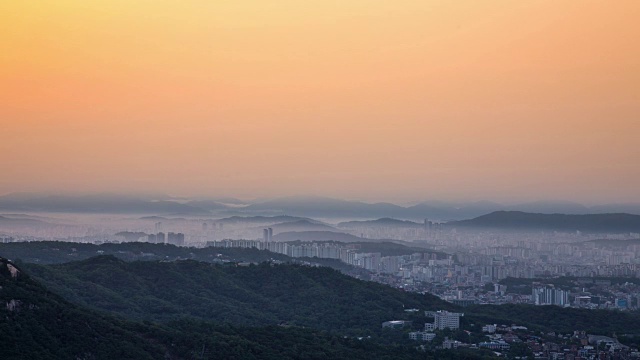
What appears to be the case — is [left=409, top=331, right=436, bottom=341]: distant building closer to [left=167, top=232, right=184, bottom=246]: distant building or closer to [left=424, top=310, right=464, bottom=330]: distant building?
[left=424, top=310, right=464, bottom=330]: distant building

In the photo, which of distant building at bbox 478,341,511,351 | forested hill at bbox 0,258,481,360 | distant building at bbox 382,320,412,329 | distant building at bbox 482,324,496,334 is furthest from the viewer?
distant building at bbox 382,320,412,329

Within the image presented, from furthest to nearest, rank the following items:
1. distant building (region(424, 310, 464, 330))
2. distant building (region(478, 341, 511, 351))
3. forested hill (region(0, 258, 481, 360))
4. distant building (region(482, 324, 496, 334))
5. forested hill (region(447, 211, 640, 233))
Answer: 1. forested hill (region(447, 211, 640, 233))
2. distant building (region(424, 310, 464, 330))
3. distant building (region(482, 324, 496, 334))
4. distant building (region(478, 341, 511, 351))
5. forested hill (region(0, 258, 481, 360))

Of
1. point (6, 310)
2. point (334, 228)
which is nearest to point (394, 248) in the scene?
point (334, 228)

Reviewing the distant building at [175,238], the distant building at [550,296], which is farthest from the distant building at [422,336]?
the distant building at [175,238]

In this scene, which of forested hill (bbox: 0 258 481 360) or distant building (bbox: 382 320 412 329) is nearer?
forested hill (bbox: 0 258 481 360)

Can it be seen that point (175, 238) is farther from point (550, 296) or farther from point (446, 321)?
point (446, 321)

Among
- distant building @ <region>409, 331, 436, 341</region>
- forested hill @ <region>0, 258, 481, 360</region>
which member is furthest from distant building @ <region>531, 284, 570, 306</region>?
forested hill @ <region>0, 258, 481, 360</region>

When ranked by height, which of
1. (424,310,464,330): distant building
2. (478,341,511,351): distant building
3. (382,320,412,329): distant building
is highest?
(424,310,464,330): distant building

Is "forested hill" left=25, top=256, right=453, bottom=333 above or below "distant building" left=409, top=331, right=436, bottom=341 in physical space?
above
